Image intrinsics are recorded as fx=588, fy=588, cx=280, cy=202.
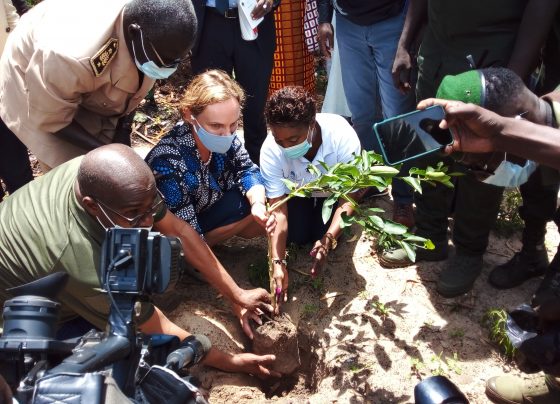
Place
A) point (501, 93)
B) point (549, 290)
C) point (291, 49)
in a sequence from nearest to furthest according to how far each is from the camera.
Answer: point (501, 93)
point (549, 290)
point (291, 49)

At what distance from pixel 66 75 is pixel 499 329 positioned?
2.39 m

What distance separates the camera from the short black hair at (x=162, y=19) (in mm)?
2615

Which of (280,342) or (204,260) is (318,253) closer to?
(280,342)

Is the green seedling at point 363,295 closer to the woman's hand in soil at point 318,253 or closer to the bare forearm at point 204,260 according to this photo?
the woman's hand in soil at point 318,253

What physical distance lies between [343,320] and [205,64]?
72.8 inches

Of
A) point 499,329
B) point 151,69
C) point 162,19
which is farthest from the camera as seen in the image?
point 499,329

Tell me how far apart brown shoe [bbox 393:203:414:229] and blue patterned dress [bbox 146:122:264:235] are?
0.90 m

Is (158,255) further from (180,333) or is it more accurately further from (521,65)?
(521,65)

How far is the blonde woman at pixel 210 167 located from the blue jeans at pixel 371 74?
35.1 inches

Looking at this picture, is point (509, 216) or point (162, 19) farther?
point (509, 216)

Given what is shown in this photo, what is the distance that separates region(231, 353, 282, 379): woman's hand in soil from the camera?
290 cm

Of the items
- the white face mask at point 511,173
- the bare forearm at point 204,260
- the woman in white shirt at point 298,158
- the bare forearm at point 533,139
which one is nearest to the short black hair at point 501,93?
the bare forearm at point 533,139

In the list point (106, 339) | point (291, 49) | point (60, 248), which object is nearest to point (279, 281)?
point (60, 248)

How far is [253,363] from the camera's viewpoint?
2951 mm
